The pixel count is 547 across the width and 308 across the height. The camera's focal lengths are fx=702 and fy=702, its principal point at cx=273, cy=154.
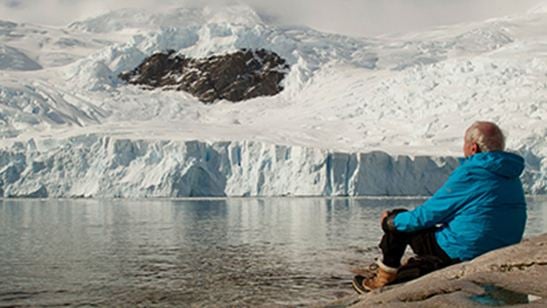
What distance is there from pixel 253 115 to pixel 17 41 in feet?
89.9

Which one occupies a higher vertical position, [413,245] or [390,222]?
[390,222]

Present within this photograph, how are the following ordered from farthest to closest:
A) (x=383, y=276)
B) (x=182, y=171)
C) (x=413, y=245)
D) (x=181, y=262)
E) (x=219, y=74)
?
(x=219, y=74) → (x=182, y=171) → (x=181, y=262) → (x=413, y=245) → (x=383, y=276)

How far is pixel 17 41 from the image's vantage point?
2672 inches

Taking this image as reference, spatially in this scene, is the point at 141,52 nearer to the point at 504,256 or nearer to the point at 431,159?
the point at 431,159

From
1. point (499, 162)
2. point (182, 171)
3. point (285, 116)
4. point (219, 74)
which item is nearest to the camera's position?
point (499, 162)

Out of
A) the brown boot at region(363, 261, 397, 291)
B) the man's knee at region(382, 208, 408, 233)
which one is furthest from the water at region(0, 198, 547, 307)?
the man's knee at region(382, 208, 408, 233)

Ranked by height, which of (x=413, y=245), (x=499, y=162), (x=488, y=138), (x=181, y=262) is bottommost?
(x=181, y=262)

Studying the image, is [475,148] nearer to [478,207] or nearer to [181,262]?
[478,207]

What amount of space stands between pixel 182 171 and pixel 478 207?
31489 mm

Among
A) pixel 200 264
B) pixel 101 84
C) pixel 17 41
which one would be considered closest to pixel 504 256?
pixel 200 264

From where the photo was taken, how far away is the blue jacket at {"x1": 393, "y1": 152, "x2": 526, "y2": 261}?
11.8 ft

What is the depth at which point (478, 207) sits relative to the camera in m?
3.60

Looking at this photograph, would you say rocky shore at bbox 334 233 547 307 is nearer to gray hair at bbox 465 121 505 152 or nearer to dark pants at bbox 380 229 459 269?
dark pants at bbox 380 229 459 269

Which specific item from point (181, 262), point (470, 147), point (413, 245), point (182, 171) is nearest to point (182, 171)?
point (182, 171)
